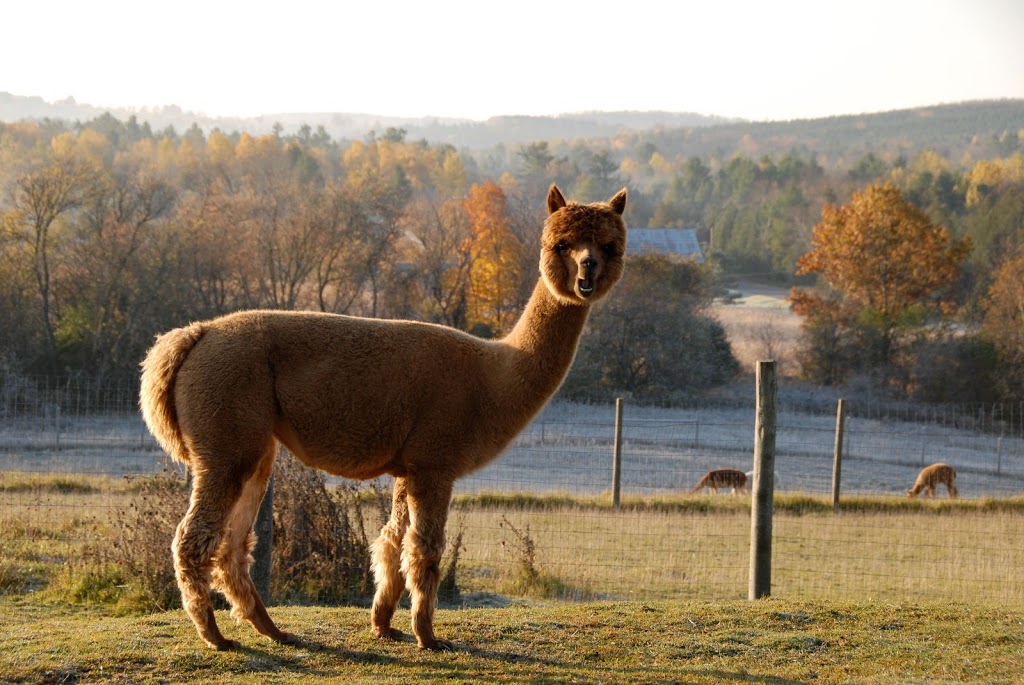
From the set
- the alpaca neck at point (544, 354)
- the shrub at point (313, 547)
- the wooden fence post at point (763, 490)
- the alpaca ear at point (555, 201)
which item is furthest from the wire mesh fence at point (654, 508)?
the alpaca ear at point (555, 201)

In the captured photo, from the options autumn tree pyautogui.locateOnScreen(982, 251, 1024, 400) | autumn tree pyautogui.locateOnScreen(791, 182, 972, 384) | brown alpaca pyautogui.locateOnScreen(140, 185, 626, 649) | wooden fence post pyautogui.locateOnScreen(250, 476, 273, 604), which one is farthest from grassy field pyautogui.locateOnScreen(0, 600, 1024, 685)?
autumn tree pyautogui.locateOnScreen(791, 182, 972, 384)

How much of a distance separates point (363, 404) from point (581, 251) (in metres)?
1.66

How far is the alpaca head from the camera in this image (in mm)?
6441

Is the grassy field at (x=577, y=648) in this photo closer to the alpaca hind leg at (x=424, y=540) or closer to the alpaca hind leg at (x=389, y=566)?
the alpaca hind leg at (x=389, y=566)

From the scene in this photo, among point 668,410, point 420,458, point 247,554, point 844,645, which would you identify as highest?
point 420,458

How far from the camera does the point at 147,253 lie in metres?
33.3

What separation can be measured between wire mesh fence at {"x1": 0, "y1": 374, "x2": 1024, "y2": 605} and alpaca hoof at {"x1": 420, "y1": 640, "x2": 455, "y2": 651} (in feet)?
9.83

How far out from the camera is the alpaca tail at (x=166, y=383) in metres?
6.40

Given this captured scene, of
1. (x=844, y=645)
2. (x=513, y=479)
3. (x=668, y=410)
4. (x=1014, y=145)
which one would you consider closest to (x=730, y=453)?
(x=668, y=410)

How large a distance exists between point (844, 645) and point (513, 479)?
12246 mm

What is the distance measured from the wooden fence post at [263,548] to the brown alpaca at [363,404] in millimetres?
1561

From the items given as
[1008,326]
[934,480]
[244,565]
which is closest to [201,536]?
[244,565]

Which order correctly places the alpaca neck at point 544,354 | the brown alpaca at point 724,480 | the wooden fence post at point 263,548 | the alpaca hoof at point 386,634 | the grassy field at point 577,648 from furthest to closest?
1. the brown alpaca at point 724,480
2. the wooden fence post at point 263,548
3. the alpaca hoof at point 386,634
4. the alpaca neck at point 544,354
5. the grassy field at point 577,648

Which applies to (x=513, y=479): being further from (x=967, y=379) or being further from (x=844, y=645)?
(x=967, y=379)
